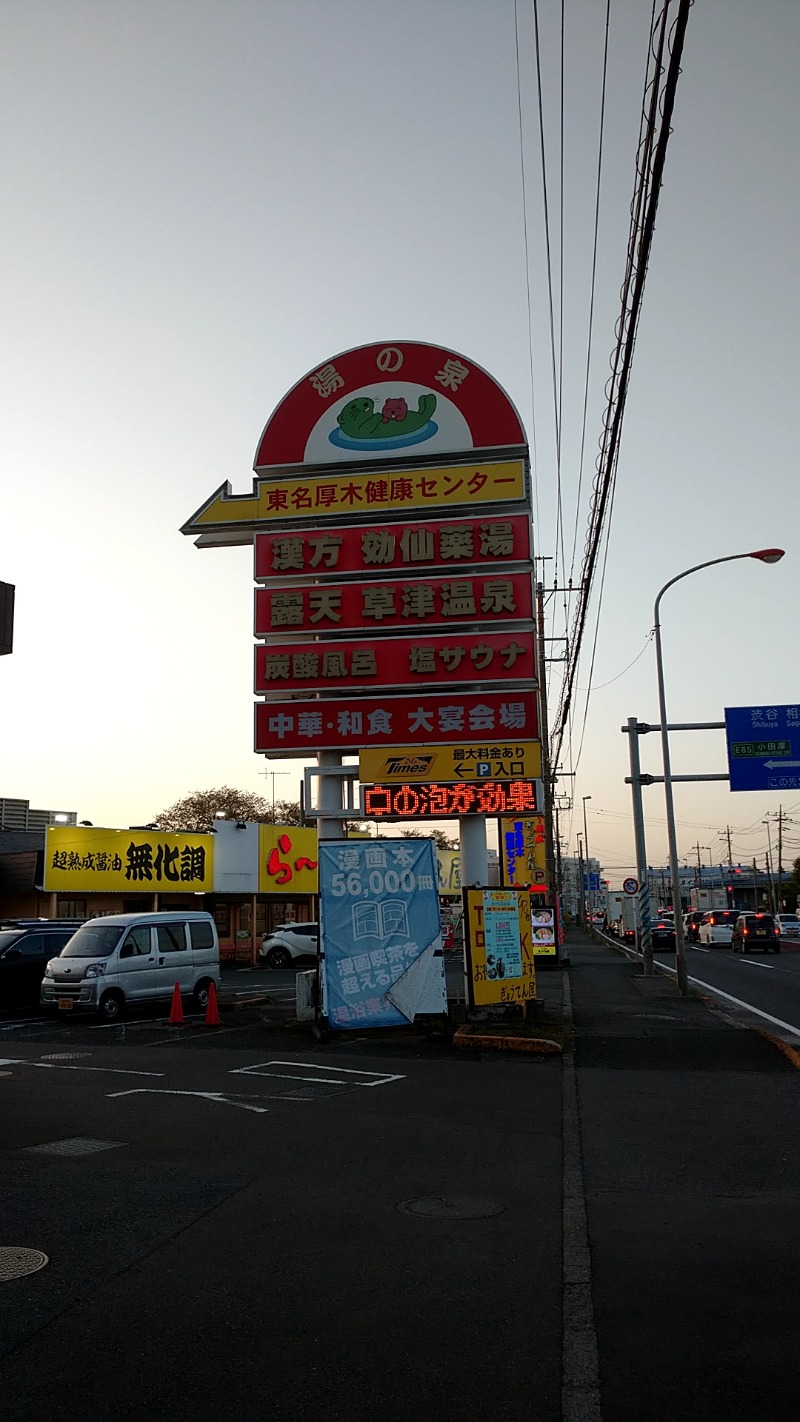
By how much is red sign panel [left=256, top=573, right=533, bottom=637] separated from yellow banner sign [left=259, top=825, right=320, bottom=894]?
2151 cm

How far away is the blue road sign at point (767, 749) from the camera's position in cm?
2695

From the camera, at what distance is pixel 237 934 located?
135 ft

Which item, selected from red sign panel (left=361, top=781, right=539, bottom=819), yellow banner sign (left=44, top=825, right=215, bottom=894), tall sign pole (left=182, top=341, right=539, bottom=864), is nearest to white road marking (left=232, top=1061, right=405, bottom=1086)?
red sign panel (left=361, top=781, right=539, bottom=819)

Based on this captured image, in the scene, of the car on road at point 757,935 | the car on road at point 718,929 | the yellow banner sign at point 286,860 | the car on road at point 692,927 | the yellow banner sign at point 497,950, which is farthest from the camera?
the car on road at point 692,927

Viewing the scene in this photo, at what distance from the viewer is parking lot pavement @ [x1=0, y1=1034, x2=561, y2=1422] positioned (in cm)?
424

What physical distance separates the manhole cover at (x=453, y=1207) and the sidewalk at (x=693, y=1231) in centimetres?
67

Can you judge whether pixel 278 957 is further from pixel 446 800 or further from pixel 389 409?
pixel 389 409

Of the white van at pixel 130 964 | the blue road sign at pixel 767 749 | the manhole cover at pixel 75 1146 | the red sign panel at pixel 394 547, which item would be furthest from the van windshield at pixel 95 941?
the blue road sign at pixel 767 749

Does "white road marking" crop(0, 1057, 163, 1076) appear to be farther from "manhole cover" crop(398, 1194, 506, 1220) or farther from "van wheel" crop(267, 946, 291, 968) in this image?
"van wheel" crop(267, 946, 291, 968)

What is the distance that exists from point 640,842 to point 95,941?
54.5ft

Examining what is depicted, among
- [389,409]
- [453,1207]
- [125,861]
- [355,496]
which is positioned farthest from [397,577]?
[125,861]

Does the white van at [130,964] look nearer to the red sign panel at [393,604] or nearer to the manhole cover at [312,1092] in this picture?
the red sign panel at [393,604]

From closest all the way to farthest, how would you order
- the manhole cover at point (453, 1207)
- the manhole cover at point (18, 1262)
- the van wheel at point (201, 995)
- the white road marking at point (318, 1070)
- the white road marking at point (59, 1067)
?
the manhole cover at point (18, 1262) < the manhole cover at point (453, 1207) < the white road marking at point (318, 1070) < the white road marking at point (59, 1067) < the van wheel at point (201, 995)

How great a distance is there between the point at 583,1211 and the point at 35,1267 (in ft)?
11.1
